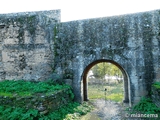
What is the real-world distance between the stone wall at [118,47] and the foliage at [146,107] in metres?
0.37

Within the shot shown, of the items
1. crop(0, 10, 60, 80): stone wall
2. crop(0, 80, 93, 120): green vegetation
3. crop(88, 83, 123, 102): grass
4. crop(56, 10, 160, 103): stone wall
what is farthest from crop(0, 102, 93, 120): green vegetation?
crop(88, 83, 123, 102): grass

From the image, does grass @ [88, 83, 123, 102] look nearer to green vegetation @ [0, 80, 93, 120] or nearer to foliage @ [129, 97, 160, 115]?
foliage @ [129, 97, 160, 115]

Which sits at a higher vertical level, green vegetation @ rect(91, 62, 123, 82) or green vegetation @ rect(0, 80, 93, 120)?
green vegetation @ rect(91, 62, 123, 82)

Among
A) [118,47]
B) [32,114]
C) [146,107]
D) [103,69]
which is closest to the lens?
[32,114]

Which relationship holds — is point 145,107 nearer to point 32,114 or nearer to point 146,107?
point 146,107

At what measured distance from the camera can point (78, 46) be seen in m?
9.59

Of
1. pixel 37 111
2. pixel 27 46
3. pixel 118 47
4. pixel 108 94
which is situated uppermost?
pixel 27 46

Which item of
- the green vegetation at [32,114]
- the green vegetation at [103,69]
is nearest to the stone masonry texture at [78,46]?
the green vegetation at [32,114]

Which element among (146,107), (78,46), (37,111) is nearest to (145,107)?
(146,107)

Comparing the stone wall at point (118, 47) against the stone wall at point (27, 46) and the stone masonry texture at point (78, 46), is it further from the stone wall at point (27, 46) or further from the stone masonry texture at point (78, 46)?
the stone wall at point (27, 46)

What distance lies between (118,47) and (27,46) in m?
6.25

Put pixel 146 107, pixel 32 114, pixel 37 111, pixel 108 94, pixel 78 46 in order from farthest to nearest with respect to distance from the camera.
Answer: pixel 108 94 → pixel 78 46 → pixel 146 107 → pixel 37 111 → pixel 32 114

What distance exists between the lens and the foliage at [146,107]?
722 cm

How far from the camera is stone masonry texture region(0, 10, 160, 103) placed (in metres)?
8.59
